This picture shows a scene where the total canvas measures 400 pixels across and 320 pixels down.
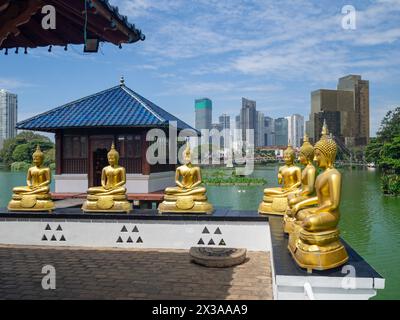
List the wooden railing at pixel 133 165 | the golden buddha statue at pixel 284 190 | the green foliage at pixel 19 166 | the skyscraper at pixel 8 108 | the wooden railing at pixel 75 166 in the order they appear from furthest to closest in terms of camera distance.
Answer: the green foliage at pixel 19 166, the skyscraper at pixel 8 108, the wooden railing at pixel 75 166, the wooden railing at pixel 133 165, the golden buddha statue at pixel 284 190

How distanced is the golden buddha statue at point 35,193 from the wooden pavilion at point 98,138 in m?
A: 3.27

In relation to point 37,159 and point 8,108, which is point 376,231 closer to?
point 37,159

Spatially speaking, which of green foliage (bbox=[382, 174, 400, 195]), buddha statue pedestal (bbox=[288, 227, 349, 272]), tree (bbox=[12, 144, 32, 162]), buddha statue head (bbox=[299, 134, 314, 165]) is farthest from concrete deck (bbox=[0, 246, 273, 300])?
tree (bbox=[12, 144, 32, 162])

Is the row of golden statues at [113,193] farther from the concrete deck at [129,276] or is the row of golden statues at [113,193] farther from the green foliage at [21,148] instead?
the green foliage at [21,148]

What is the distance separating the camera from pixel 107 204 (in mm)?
10125

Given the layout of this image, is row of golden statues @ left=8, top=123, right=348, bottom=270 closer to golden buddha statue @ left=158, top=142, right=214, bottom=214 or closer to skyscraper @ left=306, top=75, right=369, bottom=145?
golden buddha statue @ left=158, top=142, right=214, bottom=214

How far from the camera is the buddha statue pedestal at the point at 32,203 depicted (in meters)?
10.4

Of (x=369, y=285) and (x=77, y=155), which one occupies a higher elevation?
(x=77, y=155)

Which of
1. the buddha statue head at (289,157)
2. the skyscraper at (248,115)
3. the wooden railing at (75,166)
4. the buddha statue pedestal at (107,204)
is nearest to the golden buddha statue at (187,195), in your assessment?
the buddha statue pedestal at (107,204)

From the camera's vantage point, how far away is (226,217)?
30.8ft
